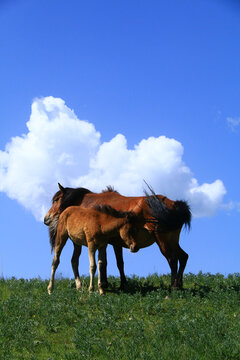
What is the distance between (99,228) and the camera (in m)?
13.3

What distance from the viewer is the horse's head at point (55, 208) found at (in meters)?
15.7

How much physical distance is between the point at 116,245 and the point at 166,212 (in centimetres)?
219

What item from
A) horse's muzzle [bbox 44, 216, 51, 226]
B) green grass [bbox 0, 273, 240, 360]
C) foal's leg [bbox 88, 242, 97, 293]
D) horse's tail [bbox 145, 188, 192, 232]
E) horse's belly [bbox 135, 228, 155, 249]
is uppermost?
horse's muzzle [bbox 44, 216, 51, 226]

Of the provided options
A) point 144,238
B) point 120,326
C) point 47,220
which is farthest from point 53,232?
point 120,326

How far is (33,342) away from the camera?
9.52 meters

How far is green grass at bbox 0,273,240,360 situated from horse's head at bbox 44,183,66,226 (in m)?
2.78

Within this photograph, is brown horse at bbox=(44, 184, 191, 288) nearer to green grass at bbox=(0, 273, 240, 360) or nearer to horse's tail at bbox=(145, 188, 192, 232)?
horse's tail at bbox=(145, 188, 192, 232)

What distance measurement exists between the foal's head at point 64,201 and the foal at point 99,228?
5.02ft

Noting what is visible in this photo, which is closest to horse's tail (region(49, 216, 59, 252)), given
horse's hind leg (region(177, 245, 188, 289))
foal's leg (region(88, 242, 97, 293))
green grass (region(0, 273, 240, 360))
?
green grass (region(0, 273, 240, 360))

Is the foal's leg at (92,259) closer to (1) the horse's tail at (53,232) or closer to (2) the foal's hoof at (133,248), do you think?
(2) the foal's hoof at (133,248)

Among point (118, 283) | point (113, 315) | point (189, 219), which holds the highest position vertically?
point (189, 219)

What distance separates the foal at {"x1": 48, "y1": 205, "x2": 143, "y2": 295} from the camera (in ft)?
42.9

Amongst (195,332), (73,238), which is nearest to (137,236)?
(73,238)

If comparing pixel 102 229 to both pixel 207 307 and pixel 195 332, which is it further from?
pixel 195 332
